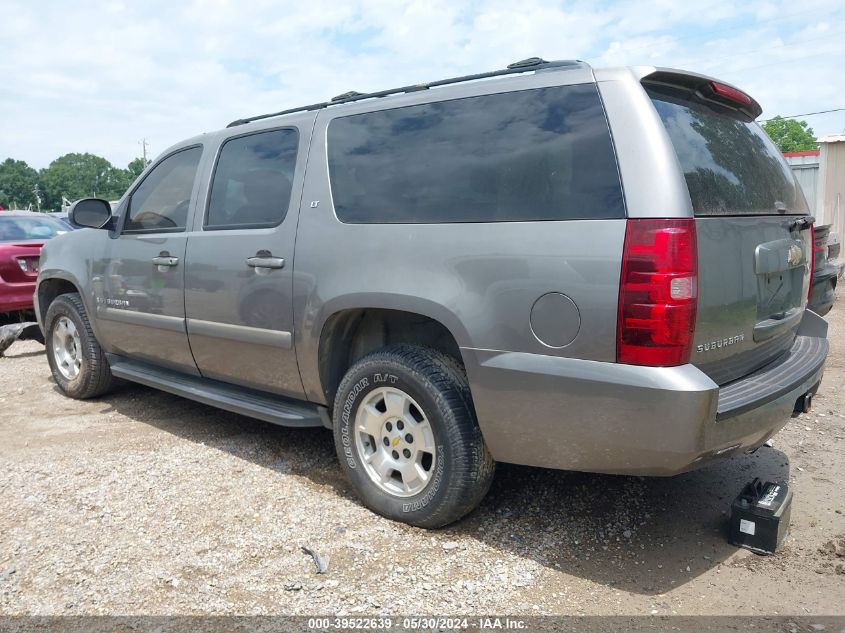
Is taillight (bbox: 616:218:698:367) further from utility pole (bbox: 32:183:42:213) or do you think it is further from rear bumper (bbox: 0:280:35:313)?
utility pole (bbox: 32:183:42:213)

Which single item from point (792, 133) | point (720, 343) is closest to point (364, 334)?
point (720, 343)

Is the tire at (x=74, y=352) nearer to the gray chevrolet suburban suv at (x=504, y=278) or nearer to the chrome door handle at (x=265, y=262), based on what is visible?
the gray chevrolet suburban suv at (x=504, y=278)

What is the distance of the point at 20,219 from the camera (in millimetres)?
9422

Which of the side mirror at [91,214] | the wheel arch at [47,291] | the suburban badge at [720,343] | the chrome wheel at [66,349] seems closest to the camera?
the suburban badge at [720,343]

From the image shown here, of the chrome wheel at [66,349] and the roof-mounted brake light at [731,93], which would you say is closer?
the roof-mounted brake light at [731,93]

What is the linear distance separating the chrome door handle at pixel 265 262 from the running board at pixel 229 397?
76cm

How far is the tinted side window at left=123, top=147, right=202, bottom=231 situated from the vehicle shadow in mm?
1425

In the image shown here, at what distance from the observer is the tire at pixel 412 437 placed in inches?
117

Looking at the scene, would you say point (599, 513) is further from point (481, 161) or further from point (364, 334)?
point (481, 161)

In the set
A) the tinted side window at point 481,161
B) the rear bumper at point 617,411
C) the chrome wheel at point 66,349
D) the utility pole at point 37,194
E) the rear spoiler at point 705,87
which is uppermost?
the utility pole at point 37,194

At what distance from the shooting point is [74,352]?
18.1 ft

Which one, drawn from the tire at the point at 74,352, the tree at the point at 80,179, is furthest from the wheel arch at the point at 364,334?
the tree at the point at 80,179

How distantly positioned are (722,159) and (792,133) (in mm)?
86173

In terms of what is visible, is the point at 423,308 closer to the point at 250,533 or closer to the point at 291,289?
the point at 291,289
